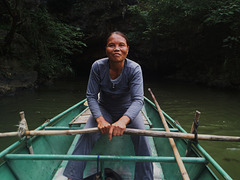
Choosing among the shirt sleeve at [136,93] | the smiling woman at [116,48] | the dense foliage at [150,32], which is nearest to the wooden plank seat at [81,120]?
the shirt sleeve at [136,93]

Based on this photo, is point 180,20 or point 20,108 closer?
point 20,108

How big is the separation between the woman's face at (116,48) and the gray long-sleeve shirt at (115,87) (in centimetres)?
14

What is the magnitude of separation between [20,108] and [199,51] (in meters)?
11.7

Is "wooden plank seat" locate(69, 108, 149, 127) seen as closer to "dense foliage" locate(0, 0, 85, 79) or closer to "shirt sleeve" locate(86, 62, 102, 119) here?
"shirt sleeve" locate(86, 62, 102, 119)

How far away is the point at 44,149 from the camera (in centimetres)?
215

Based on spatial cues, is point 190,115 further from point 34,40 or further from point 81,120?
point 34,40

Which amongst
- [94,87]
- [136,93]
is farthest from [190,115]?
[94,87]

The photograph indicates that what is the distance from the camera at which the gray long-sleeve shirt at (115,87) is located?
172 centimetres

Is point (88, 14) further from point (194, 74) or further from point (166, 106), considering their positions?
point (166, 106)

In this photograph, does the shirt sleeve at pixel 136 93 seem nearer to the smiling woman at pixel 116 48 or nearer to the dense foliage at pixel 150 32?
the smiling woman at pixel 116 48

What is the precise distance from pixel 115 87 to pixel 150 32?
34.8 feet

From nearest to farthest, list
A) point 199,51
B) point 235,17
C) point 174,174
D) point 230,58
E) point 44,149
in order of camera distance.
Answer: point 174,174 → point 44,149 → point 235,17 → point 230,58 → point 199,51

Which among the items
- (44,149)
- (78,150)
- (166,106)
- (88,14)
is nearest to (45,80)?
(88,14)

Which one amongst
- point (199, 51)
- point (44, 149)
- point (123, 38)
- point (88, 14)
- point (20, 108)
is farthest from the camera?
point (88, 14)
